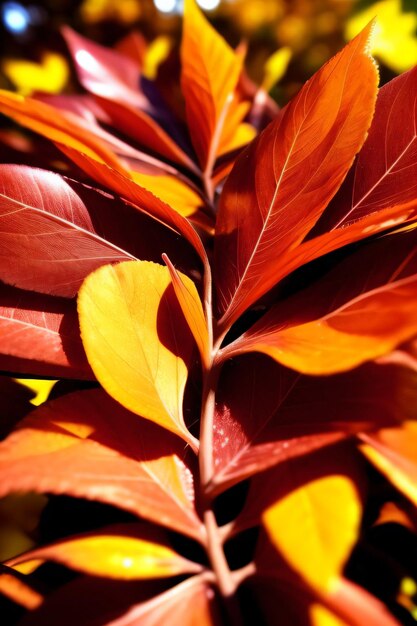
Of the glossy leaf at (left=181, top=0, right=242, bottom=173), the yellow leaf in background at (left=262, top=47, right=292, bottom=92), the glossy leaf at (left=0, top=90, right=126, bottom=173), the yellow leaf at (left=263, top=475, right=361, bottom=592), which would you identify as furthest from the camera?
the yellow leaf in background at (left=262, top=47, right=292, bottom=92)

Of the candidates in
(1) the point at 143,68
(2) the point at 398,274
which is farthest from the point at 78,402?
(1) the point at 143,68

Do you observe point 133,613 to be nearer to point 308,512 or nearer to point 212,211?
point 308,512

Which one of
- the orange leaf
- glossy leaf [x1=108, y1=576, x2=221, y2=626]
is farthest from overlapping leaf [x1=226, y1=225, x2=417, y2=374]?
glossy leaf [x1=108, y1=576, x2=221, y2=626]

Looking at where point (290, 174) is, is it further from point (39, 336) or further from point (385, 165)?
point (39, 336)

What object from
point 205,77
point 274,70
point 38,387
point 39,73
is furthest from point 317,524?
point 39,73

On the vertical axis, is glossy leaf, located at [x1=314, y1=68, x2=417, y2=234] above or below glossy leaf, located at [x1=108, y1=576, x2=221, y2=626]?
above

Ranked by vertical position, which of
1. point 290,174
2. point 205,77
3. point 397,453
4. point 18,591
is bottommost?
point 18,591

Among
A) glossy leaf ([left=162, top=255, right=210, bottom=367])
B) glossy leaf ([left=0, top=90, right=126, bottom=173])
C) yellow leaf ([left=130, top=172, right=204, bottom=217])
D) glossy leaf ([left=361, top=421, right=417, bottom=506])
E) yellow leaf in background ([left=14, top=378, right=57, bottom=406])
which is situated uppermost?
glossy leaf ([left=0, top=90, right=126, bottom=173])

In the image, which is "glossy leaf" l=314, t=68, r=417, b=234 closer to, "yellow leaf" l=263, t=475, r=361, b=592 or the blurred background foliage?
"yellow leaf" l=263, t=475, r=361, b=592
